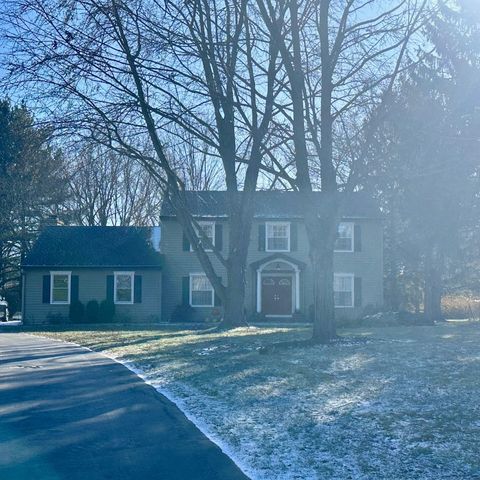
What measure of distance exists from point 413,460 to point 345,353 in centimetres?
804

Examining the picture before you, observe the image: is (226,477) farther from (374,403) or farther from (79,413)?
(79,413)

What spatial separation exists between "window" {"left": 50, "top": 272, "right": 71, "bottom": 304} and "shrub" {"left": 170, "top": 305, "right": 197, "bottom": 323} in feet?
17.5

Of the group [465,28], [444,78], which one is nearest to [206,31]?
[444,78]

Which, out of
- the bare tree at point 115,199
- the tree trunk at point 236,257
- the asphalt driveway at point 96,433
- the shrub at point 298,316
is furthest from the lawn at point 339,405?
the bare tree at point 115,199

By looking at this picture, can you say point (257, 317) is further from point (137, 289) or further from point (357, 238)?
point (357, 238)

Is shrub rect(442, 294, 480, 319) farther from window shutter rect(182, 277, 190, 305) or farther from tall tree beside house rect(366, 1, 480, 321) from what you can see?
window shutter rect(182, 277, 190, 305)

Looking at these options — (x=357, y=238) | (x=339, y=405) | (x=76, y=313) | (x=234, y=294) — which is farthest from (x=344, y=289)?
(x=339, y=405)

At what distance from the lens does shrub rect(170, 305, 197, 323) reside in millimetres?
37844

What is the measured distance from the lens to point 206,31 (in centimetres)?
2238

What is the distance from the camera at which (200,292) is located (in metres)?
38.5

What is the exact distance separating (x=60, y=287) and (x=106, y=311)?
→ 2.72 meters

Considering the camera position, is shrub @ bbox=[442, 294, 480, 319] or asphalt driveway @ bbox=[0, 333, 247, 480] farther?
shrub @ bbox=[442, 294, 480, 319]

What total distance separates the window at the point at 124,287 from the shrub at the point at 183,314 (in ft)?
7.59

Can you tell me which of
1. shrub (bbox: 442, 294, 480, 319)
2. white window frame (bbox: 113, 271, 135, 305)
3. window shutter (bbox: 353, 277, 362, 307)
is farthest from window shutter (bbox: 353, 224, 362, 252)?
white window frame (bbox: 113, 271, 135, 305)
